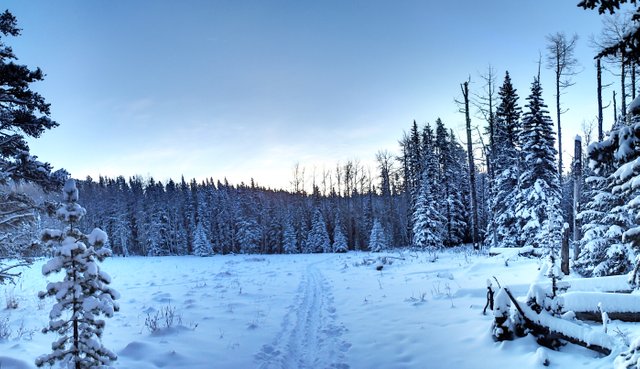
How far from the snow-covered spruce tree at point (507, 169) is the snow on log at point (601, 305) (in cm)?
1916

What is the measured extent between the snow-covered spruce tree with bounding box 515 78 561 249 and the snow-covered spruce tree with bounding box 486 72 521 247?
72.0 inches

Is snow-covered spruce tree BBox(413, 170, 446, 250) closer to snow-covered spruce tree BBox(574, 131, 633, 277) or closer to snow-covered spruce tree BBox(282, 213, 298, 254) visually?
snow-covered spruce tree BBox(574, 131, 633, 277)

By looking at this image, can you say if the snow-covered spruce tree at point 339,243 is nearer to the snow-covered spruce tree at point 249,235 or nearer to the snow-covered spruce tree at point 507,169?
the snow-covered spruce tree at point 249,235

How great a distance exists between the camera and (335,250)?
1964 inches

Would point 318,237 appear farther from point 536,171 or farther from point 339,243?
point 536,171

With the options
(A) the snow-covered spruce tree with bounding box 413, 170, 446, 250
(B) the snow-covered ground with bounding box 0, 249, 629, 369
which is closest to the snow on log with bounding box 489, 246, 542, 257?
(B) the snow-covered ground with bounding box 0, 249, 629, 369

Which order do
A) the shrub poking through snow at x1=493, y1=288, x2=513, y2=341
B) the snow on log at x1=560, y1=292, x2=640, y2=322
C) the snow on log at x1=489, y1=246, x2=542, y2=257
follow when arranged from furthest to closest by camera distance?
1. the snow on log at x1=489, y1=246, x2=542, y2=257
2. the shrub poking through snow at x1=493, y1=288, x2=513, y2=341
3. the snow on log at x1=560, y1=292, x2=640, y2=322

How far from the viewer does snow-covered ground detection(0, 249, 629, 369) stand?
22.1ft

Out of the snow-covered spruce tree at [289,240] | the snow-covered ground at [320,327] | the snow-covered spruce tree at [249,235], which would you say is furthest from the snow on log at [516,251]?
the snow-covered spruce tree at [249,235]

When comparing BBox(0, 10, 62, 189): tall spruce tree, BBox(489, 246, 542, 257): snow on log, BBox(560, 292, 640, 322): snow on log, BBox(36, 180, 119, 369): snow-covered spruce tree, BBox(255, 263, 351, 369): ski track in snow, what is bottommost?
BBox(255, 263, 351, 369): ski track in snow

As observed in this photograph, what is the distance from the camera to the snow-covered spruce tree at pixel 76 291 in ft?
15.6

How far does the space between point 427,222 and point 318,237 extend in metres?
22.3

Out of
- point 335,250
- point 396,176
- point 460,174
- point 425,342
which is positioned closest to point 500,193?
point 460,174

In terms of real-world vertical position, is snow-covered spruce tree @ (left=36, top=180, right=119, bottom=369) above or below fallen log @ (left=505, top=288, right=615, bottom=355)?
above
